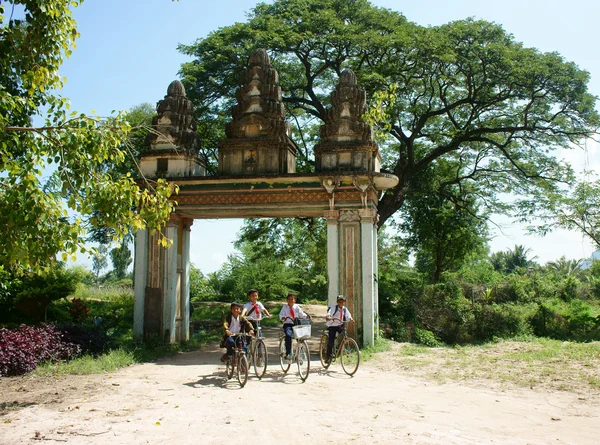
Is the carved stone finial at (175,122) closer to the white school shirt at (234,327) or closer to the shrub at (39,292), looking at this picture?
the shrub at (39,292)

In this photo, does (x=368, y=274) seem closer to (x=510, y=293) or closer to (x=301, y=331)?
(x=301, y=331)

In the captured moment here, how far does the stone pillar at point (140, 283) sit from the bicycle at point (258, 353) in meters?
4.29

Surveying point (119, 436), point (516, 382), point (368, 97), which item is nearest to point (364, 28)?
point (368, 97)

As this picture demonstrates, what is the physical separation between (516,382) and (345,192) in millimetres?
5572

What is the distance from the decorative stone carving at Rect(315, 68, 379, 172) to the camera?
42.4ft

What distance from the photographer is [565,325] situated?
54.1 ft

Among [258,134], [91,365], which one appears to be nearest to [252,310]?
[91,365]

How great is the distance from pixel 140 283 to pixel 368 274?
550 centimetres

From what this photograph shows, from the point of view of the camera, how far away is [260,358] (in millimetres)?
10023

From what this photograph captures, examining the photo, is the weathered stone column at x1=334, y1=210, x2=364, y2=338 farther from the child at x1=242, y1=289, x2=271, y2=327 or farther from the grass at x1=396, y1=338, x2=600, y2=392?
the child at x1=242, y1=289, x2=271, y2=327

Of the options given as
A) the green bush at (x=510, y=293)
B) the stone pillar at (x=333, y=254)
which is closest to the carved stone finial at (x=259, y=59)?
the stone pillar at (x=333, y=254)

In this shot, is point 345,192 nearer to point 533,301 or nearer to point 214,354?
point 214,354

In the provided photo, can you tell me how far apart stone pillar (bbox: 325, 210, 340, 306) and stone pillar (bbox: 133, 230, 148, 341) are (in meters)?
4.50

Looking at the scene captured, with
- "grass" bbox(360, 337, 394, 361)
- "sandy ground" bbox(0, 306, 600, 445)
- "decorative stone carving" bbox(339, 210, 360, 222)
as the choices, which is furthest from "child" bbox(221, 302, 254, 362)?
"decorative stone carving" bbox(339, 210, 360, 222)
